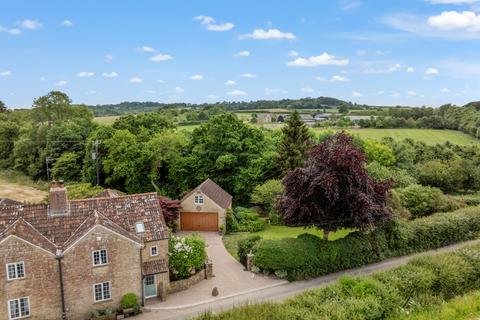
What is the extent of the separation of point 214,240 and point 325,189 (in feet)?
44.8

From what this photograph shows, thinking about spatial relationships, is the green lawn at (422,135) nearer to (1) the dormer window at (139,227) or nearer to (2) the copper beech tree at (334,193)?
(2) the copper beech tree at (334,193)

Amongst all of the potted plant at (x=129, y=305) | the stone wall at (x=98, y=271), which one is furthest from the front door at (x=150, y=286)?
the potted plant at (x=129, y=305)

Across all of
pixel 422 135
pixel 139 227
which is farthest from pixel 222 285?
pixel 422 135

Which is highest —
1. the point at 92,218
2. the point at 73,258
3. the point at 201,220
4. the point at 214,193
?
the point at 92,218

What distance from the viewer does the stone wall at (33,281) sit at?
2014 cm

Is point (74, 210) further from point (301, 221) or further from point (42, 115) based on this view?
point (42, 115)

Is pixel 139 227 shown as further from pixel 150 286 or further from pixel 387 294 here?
pixel 387 294

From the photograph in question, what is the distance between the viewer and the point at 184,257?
85.3 feet

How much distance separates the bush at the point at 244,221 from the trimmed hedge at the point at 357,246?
10.5 m

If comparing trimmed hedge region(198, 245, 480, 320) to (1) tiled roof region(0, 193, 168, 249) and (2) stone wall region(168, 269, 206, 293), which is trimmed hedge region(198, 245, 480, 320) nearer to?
(2) stone wall region(168, 269, 206, 293)

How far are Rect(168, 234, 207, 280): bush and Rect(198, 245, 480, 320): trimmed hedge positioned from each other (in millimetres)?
9661

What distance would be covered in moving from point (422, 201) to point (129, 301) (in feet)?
98.2

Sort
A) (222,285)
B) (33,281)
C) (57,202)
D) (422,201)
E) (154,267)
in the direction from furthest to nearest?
1. (422,201)
2. (222,285)
3. (154,267)
4. (57,202)
5. (33,281)

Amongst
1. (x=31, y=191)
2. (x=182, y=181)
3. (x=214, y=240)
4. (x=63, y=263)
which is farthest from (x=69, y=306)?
(x=31, y=191)
